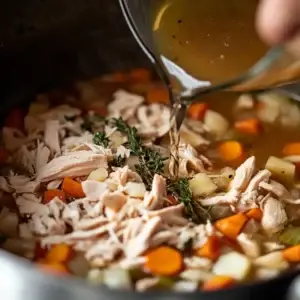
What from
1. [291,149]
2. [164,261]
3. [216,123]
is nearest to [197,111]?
[216,123]

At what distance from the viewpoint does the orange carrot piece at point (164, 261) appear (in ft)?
6.34

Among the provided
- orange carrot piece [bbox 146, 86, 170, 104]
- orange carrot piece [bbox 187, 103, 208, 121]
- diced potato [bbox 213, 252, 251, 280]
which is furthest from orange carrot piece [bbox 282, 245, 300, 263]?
orange carrot piece [bbox 146, 86, 170, 104]

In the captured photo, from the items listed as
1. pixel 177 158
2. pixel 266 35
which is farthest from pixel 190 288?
pixel 266 35

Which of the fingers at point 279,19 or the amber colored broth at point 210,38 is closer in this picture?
the fingers at point 279,19

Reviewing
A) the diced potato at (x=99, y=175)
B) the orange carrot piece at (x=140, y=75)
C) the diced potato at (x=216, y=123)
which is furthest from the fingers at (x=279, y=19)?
the orange carrot piece at (x=140, y=75)

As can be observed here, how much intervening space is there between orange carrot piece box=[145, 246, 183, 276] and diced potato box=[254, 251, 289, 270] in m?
0.21

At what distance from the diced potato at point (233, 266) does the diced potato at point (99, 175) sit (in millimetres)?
428

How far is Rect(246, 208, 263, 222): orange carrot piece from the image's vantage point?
211 cm

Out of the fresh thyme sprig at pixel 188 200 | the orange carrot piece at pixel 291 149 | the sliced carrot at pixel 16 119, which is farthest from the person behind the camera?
the sliced carrot at pixel 16 119

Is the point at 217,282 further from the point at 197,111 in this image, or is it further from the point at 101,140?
the point at 197,111

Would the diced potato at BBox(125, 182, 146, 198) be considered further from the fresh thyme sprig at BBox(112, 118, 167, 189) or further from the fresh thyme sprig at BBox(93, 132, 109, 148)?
the fresh thyme sprig at BBox(93, 132, 109, 148)

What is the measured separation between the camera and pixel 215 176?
2254 mm

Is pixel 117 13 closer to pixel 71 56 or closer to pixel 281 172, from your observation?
pixel 71 56

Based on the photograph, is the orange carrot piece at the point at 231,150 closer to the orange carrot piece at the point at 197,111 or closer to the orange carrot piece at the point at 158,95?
the orange carrot piece at the point at 197,111
